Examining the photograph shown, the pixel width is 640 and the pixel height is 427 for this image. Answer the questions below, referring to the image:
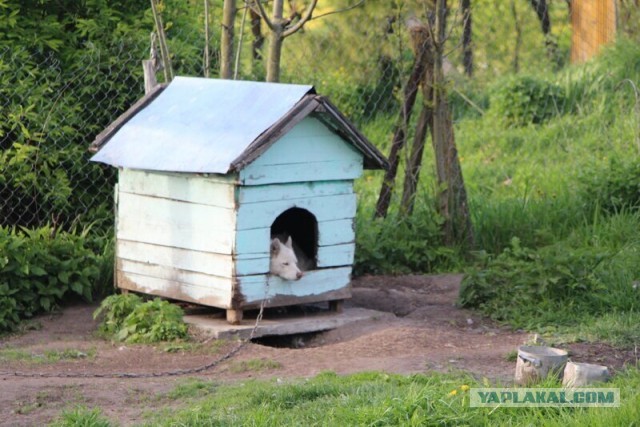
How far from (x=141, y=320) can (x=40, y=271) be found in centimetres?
95

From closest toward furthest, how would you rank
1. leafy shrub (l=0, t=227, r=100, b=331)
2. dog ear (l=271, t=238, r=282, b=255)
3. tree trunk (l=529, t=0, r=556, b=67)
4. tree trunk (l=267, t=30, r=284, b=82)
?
1. dog ear (l=271, t=238, r=282, b=255)
2. leafy shrub (l=0, t=227, r=100, b=331)
3. tree trunk (l=267, t=30, r=284, b=82)
4. tree trunk (l=529, t=0, r=556, b=67)

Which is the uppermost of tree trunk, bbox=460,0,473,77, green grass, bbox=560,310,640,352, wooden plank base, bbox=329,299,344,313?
tree trunk, bbox=460,0,473,77

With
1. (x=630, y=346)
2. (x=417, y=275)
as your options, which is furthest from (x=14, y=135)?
(x=630, y=346)

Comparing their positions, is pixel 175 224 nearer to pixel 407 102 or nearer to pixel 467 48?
pixel 407 102

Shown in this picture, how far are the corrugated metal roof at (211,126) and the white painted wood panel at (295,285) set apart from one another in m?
0.72

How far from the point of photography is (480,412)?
420 cm

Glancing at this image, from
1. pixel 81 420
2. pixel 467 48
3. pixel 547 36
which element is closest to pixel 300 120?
pixel 81 420

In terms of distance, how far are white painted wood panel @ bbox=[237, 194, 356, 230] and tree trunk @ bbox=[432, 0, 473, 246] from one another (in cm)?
171

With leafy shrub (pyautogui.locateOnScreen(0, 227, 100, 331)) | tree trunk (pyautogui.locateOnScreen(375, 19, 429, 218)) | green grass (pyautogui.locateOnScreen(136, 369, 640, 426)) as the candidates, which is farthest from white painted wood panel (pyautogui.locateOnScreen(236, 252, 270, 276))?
tree trunk (pyautogui.locateOnScreen(375, 19, 429, 218))

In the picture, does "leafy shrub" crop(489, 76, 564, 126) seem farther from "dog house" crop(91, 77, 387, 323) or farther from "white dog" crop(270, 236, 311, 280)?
"white dog" crop(270, 236, 311, 280)

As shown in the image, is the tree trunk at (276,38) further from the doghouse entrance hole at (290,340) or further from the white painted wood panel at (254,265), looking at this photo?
the doghouse entrance hole at (290,340)

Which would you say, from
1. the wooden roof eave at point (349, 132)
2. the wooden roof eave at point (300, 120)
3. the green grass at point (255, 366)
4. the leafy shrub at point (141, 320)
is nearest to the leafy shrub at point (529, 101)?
the wooden roof eave at point (349, 132)

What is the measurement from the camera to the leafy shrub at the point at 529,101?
1139cm

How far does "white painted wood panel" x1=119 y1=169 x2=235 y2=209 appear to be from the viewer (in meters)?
6.08
